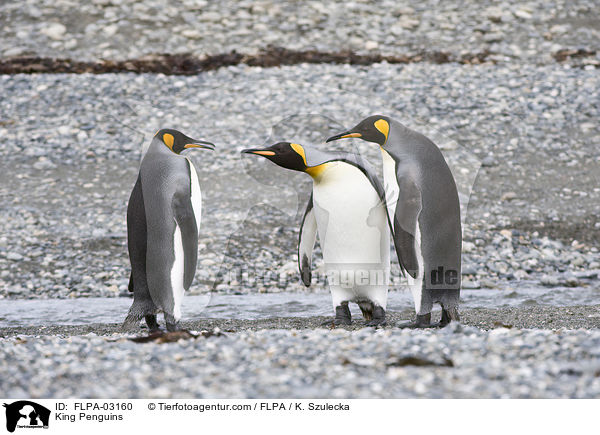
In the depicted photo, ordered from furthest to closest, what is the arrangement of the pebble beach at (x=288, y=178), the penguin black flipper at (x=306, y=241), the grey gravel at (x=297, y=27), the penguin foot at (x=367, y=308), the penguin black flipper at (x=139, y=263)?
the grey gravel at (x=297, y=27) < the penguin black flipper at (x=306, y=241) < the penguin foot at (x=367, y=308) < the penguin black flipper at (x=139, y=263) < the pebble beach at (x=288, y=178)

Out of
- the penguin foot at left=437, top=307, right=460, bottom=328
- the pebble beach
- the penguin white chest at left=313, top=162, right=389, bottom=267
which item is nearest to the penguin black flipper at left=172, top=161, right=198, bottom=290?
the pebble beach

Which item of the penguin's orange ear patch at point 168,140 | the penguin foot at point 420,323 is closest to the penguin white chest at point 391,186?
the penguin foot at point 420,323

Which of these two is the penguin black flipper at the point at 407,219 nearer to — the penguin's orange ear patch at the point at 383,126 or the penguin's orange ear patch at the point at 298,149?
the penguin's orange ear patch at the point at 383,126

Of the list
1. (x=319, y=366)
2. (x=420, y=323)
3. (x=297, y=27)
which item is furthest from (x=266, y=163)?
(x=297, y=27)

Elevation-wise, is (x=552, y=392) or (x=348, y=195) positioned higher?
(x=348, y=195)

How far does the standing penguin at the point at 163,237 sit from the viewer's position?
4277 mm

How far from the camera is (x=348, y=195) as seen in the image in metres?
4.68

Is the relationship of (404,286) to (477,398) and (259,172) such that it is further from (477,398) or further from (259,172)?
(477,398)

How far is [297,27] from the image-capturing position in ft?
46.1

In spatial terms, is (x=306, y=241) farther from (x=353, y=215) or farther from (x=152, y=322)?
(x=152, y=322)

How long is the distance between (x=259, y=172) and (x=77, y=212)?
197 centimetres
